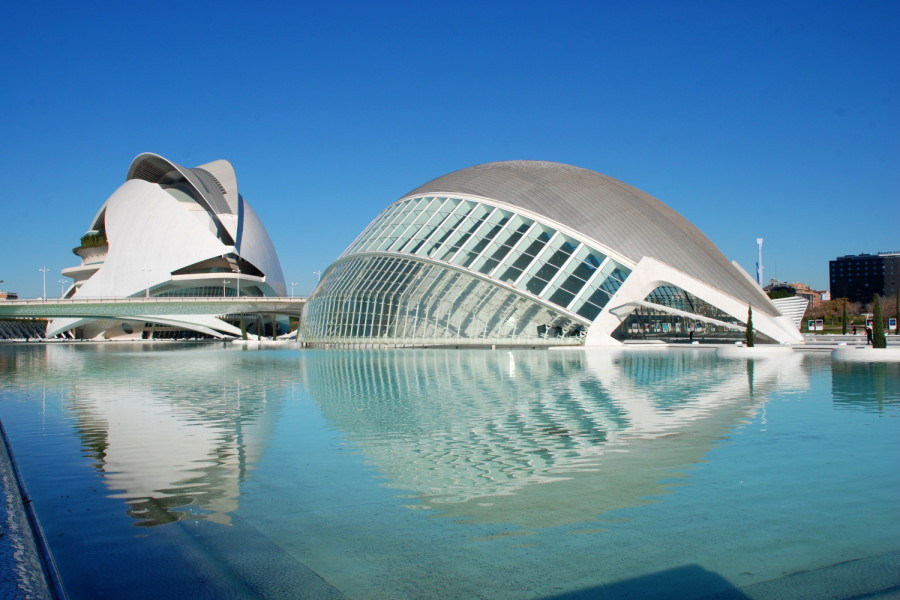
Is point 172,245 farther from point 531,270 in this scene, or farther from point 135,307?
point 531,270

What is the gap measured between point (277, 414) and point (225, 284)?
77.7 metres

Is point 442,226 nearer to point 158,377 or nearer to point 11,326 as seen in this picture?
point 158,377

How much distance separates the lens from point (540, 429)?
32.3 feet

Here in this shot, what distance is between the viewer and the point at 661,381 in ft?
55.5

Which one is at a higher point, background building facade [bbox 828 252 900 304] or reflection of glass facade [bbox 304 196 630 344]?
background building facade [bbox 828 252 900 304]

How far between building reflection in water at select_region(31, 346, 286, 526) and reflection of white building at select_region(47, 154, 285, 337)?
59095 mm

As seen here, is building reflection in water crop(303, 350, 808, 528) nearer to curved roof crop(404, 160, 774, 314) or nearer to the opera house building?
the opera house building

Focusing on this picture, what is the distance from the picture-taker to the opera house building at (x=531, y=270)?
33875 mm

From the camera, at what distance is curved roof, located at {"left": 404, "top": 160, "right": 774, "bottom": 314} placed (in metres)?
34.7

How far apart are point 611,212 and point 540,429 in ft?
94.5

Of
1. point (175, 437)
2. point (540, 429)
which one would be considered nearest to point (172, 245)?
point (175, 437)

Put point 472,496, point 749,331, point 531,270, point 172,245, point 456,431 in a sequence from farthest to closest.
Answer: point 172,245
point 531,270
point 749,331
point 456,431
point 472,496

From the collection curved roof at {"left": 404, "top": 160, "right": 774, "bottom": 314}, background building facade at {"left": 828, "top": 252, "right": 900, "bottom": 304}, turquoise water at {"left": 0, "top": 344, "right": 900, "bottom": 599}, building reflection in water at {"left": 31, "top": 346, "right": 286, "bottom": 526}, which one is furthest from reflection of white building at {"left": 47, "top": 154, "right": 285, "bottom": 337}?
background building facade at {"left": 828, "top": 252, "right": 900, "bottom": 304}

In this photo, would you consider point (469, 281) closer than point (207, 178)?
Yes
